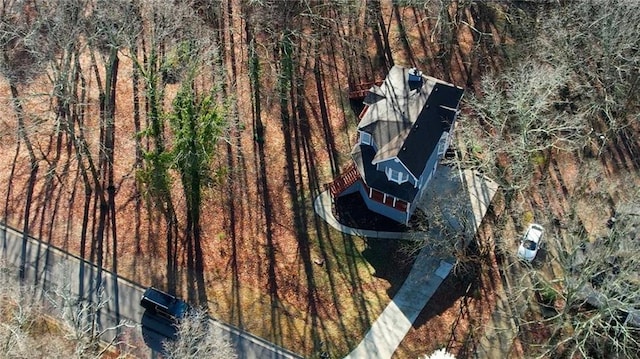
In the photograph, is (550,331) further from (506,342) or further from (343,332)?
(343,332)

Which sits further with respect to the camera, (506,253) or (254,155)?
(254,155)

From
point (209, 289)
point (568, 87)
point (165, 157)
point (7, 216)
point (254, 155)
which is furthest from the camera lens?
point (568, 87)

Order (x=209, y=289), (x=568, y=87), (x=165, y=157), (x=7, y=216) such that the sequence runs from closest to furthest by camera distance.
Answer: (x=165, y=157) → (x=209, y=289) → (x=7, y=216) → (x=568, y=87)

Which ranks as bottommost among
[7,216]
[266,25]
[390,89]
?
[7,216]

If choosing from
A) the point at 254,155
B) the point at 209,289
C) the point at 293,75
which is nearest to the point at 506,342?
the point at 209,289

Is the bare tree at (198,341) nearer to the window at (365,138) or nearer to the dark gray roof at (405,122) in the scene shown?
the dark gray roof at (405,122)

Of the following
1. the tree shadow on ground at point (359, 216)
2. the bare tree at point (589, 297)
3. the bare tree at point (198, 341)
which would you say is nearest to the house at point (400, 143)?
the tree shadow on ground at point (359, 216)

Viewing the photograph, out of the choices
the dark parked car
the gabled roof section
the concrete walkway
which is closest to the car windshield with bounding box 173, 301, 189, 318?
the dark parked car

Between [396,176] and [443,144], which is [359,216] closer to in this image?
[396,176]

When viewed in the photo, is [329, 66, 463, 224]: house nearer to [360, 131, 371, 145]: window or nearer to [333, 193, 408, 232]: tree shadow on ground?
[360, 131, 371, 145]: window
